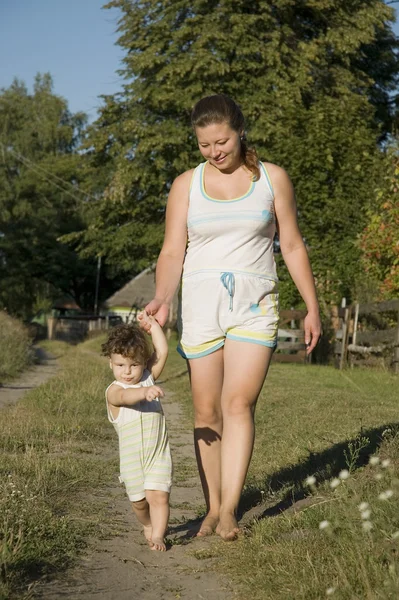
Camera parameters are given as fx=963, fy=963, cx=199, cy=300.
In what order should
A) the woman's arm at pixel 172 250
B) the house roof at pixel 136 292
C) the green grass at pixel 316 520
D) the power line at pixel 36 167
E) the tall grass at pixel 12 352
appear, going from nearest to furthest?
the green grass at pixel 316 520
the woman's arm at pixel 172 250
the tall grass at pixel 12 352
the power line at pixel 36 167
the house roof at pixel 136 292

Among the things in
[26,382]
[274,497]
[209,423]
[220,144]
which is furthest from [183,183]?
[26,382]

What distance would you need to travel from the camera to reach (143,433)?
4648mm

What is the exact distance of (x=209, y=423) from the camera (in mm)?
4836

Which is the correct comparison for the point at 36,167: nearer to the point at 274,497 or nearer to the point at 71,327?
the point at 71,327

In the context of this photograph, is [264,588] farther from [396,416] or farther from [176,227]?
[396,416]

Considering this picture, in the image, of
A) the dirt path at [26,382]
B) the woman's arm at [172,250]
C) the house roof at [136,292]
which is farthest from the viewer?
the house roof at [136,292]

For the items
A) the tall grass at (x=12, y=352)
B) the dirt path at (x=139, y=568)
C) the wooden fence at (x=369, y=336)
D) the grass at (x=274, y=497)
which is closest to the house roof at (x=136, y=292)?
the tall grass at (x=12, y=352)

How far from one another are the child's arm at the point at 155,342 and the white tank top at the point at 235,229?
34 centimetres

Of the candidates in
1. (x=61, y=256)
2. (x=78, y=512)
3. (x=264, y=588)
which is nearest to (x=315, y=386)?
(x=78, y=512)

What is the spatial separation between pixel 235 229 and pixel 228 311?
396mm

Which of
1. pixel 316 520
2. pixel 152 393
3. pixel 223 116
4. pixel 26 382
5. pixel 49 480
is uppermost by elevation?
pixel 223 116

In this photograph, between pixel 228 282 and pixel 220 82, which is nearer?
pixel 228 282

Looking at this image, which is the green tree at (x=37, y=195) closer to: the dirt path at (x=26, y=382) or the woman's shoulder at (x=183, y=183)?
the dirt path at (x=26, y=382)

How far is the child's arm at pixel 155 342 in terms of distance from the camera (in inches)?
185
